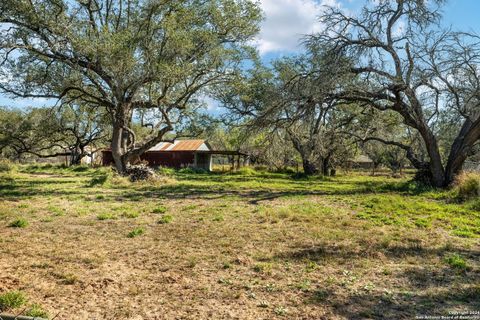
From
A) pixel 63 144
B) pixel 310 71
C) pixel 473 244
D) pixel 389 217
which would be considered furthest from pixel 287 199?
pixel 63 144

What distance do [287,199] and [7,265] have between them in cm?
897

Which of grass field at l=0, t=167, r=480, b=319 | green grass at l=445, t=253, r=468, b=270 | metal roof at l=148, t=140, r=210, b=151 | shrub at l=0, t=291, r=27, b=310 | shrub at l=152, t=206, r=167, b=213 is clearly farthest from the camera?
metal roof at l=148, t=140, r=210, b=151

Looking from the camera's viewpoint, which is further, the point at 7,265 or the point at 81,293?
the point at 7,265

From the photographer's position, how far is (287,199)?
12.6m

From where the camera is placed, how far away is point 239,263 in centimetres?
525

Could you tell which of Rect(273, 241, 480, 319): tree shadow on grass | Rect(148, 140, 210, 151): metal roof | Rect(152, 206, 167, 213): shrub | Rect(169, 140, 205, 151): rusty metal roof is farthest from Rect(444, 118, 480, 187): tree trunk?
Rect(169, 140, 205, 151): rusty metal roof

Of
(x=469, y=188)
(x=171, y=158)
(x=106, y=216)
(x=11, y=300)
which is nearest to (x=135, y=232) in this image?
(x=106, y=216)

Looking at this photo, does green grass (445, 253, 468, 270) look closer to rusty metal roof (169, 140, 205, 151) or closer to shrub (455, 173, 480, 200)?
shrub (455, 173, 480, 200)

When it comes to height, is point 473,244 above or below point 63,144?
below

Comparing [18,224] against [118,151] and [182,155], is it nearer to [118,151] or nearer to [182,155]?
[118,151]

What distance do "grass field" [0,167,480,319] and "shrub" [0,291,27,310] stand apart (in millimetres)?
11

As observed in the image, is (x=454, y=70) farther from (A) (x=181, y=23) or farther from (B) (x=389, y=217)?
(A) (x=181, y=23)

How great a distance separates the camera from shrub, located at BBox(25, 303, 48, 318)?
11.4ft

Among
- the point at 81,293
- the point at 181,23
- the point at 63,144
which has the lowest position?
the point at 81,293
